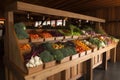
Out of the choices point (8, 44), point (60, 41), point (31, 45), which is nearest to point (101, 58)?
point (60, 41)

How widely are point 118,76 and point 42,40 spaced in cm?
322

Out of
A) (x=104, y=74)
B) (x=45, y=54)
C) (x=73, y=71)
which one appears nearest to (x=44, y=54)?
(x=45, y=54)

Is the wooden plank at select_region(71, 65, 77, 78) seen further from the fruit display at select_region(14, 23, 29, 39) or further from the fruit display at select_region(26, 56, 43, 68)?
the fruit display at select_region(14, 23, 29, 39)

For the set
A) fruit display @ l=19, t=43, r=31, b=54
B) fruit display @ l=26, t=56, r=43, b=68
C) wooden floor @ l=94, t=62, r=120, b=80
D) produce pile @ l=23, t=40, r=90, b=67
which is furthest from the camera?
wooden floor @ l=94, t=62, r=120, b=80

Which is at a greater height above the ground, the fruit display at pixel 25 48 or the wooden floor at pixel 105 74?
the fruit display at pixel 25 48

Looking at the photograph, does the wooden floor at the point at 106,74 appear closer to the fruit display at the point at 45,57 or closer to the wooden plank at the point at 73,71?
the wooden plank at the point at 73,71

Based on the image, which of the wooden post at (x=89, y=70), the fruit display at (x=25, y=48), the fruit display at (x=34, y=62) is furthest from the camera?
the wooden post at (x=89, y=70)

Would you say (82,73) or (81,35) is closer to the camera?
(82,73)

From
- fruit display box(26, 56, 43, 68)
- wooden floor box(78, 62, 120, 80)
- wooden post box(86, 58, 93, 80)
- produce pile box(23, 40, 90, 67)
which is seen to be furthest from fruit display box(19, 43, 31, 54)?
wooden floor box(78, 62, 120, 80)

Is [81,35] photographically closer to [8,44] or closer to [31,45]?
[31,45]

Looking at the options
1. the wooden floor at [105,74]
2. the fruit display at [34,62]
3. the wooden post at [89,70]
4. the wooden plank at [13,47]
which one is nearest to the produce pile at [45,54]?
the fruit display at [34,62]

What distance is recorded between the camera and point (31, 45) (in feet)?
9.21

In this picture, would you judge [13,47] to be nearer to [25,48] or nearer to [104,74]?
[25,48]

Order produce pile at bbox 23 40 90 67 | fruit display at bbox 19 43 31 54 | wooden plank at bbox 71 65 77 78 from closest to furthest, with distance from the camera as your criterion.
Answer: produce pile at bbox 23 40 90 67 < fruit display at bbox 19 43 31 54 < wooden plank at bbox 71 65 77 78
